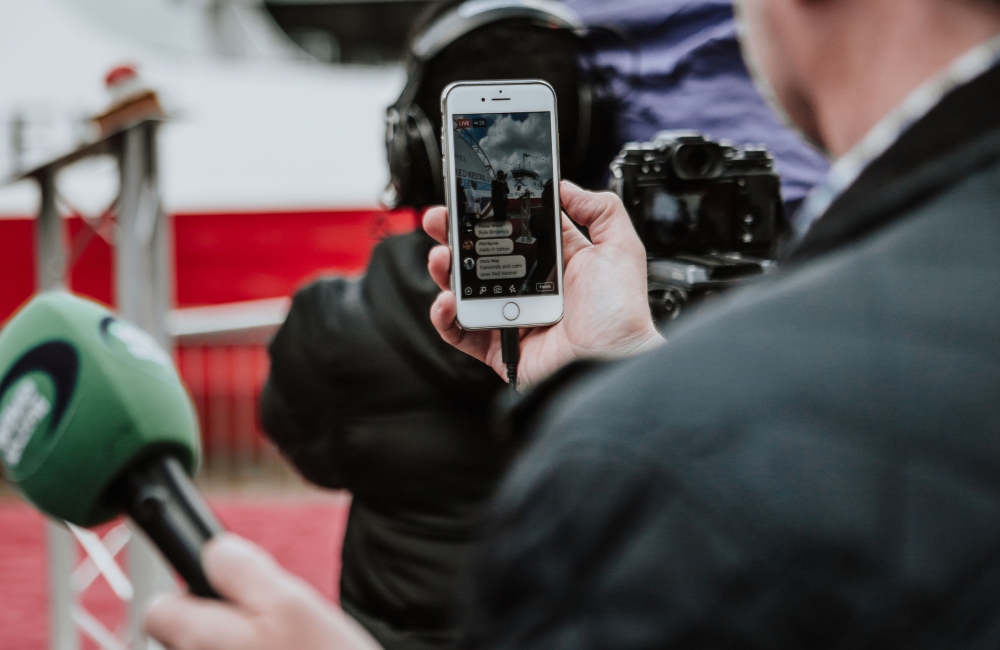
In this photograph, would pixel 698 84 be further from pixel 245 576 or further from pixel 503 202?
pixel 245 576

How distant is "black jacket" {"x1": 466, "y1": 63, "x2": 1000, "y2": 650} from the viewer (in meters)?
0.32

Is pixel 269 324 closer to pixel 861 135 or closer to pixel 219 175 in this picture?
pixel 219 175

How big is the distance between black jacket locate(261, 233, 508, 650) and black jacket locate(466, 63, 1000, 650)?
0.93 m

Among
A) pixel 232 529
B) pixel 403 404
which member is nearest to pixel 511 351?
pixel 403 404

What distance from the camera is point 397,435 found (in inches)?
51.3

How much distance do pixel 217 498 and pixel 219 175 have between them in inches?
77.2

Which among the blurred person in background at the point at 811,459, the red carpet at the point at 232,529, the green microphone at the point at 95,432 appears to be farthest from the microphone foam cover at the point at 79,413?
the red carpet at the point at 232,529

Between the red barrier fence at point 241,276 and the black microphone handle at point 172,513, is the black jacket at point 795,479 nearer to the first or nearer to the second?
the black microphone handle at point 172,513

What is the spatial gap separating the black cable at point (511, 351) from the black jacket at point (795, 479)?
460 millimetres

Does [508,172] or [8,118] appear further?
[8,118]

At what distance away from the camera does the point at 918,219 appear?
0.36 m

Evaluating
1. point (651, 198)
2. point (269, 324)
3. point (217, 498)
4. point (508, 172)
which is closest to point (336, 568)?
point (217, 498)

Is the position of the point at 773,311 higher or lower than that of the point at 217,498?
higher

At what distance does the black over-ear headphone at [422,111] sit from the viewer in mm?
1125
